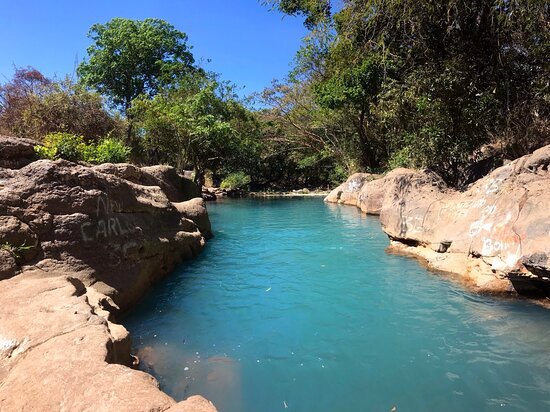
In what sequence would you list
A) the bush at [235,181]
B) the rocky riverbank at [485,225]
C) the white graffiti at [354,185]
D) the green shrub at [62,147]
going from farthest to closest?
the bush at [235,181], the white graffiti at [354,185], the green shrub at [62,147], the rocky riverbank at [485,225]

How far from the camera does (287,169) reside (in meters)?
37.9

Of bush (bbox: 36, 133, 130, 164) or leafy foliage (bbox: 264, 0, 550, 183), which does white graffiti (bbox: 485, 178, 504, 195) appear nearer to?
leafy foliage (bbox: 264, 0, 550, 183)

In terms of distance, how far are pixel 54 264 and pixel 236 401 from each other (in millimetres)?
3164

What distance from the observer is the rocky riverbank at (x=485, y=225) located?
604 centimetres

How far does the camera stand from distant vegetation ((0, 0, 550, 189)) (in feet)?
36.2

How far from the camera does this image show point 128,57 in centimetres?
3300

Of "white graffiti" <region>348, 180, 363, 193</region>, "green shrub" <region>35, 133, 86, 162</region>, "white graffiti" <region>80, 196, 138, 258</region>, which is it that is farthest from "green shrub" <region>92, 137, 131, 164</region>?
"white graffiti" <region>348, 180, 363, 193</region>

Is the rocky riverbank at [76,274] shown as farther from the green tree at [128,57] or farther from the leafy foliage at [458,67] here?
the green tree at [128,57]

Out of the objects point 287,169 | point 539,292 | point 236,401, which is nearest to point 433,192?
point 539,292

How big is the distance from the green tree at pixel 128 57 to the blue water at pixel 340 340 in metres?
28.7

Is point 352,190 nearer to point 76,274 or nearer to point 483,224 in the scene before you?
point 483,224

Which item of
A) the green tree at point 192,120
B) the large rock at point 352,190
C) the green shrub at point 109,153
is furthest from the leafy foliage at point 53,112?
the large rock at point 352,190

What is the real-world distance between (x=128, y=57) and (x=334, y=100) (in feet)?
66.3

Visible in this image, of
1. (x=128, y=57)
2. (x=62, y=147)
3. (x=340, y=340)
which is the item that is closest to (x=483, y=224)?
(x=340, y=340)
